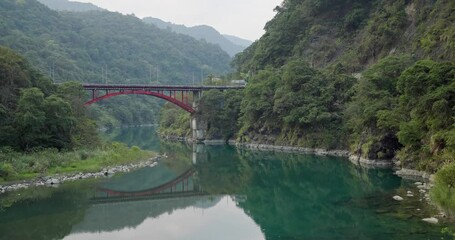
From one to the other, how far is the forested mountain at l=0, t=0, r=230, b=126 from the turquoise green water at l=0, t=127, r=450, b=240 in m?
47.6

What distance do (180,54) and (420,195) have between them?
139133mm

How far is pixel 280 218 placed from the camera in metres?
19.8

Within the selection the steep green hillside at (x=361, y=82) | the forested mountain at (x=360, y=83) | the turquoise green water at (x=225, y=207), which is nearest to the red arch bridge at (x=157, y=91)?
the forested mountain at (x=360, y=83)

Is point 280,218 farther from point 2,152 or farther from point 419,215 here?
point 2,152

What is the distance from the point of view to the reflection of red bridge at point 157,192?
2446 cm

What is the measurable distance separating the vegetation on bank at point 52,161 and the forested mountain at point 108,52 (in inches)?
1623

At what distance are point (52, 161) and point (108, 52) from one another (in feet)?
338

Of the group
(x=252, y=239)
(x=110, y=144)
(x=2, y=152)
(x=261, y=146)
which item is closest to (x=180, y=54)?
(x=261, y=146)

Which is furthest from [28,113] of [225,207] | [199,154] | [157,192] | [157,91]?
[157,91]

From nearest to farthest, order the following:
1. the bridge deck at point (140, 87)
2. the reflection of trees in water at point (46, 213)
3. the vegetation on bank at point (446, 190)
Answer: the vegetation on bank at point (446, 190), the reflection of trees in water at point (46, 213), the bridge deck at point (140, 87)

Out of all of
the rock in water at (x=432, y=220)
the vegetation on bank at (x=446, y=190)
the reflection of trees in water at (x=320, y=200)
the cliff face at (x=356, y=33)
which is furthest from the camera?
the cliff face at (x=356, y=33)

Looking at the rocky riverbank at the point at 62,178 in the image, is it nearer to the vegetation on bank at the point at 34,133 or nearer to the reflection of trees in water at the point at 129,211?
the vegetation on bank at the point at 34,133

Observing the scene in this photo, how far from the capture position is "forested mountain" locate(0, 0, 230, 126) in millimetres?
90750

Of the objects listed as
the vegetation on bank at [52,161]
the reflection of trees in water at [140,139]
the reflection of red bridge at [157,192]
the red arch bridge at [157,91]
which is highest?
the red arch bridge at [157,91]
